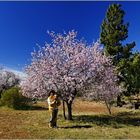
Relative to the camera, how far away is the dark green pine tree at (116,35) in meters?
48.5

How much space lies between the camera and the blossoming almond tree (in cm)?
2317

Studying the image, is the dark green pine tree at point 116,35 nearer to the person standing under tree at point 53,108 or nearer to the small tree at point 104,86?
the small tree at point 104,86

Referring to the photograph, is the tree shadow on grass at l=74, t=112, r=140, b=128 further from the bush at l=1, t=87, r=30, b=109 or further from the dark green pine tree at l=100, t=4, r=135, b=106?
the dark green pine tree at l=100, t=4, r=135, b=106

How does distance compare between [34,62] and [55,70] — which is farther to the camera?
[34,62]

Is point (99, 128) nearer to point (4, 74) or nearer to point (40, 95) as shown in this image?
point (40, 95)

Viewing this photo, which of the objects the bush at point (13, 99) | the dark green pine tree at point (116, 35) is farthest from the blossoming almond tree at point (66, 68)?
the dark green pine tree at point (116, 35)

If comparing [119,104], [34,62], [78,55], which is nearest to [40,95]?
[34,62]

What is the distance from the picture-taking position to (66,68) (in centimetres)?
2322

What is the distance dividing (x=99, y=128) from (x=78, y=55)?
17.8ft

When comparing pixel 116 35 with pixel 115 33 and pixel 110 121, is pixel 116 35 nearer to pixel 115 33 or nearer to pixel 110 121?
pixel 115 33

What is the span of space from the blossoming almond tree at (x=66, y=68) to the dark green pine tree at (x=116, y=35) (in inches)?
940

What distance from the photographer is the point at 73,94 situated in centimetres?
2384

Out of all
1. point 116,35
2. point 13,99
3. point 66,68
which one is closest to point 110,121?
point 66,68

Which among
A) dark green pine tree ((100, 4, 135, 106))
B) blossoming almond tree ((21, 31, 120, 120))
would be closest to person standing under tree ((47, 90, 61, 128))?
blossoming almond tree ((21, 31, 120, 120))
